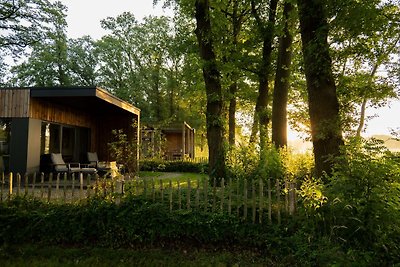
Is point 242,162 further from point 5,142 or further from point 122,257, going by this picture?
point 5,142

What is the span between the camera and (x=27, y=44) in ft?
65.9

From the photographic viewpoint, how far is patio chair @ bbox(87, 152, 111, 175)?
477 inches

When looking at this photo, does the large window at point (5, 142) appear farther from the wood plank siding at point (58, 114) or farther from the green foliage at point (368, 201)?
the green foliage at point (368, 201)

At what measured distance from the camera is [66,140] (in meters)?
13.6

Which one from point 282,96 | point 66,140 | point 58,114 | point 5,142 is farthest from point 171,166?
point 282,96

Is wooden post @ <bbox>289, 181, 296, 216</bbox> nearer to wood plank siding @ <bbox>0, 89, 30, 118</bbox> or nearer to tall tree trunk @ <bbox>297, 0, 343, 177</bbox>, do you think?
tall tree trunk @ <bbox>297, 0, 343, 177</bbox>

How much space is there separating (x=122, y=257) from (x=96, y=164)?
28.2 ft

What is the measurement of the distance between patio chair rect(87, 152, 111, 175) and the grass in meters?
6.87

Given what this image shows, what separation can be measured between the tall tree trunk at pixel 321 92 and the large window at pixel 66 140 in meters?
9.92

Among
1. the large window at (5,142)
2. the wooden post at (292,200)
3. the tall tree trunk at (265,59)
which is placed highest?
the tall tree trunk at (265,59)

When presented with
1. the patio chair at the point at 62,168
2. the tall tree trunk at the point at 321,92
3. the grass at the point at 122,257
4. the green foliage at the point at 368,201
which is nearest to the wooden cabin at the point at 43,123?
the patio chair at the point at 62,168

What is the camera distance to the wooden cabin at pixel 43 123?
9.99 m

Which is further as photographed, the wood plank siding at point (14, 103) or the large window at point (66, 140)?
the large window at point (66, 140)

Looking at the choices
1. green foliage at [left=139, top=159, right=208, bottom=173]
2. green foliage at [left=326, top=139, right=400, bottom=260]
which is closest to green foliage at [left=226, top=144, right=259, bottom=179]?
green foliage at [left=326, top=139, right=400, bottom=260]
